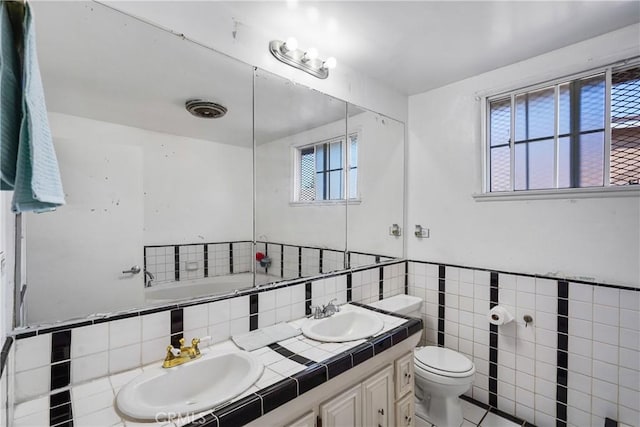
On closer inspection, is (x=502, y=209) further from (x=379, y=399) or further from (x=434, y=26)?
(x=379, y=399)

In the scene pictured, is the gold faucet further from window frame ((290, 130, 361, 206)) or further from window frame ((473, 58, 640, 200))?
window frame ((473, 58, 640, 200))

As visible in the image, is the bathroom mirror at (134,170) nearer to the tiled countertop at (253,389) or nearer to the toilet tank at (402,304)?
the tiled countertop at (253,389)

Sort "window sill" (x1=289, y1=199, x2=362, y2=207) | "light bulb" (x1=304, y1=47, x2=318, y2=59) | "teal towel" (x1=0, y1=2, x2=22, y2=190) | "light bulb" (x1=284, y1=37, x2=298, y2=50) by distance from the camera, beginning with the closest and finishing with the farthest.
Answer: "teal towel" (x1=0, y1=2, x2=22, y2=190)
"light bulb" (x1=284, y1=37, x2=298, y2=50)
"light bulb" (x1=304, y1=47, x2=318, y2=59)
"window sill" (x1=289, y1=199, x2=362, y2=207)

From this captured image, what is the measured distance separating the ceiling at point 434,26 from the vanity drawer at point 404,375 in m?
1.86

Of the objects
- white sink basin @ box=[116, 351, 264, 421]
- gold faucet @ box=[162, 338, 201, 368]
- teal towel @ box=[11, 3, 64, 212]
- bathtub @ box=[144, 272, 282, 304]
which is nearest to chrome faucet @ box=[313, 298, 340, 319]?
bathtub @ box=[144, 272, 282, 304]

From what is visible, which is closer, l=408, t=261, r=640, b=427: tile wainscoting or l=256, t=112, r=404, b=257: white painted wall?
l=408, t=261, r=640, b=427: tile wainscoting

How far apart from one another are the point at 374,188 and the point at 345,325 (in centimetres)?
114

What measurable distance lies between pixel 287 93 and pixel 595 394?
2.55 meters

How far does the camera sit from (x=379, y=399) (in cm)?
146

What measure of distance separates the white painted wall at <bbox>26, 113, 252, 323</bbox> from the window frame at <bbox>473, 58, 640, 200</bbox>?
6.15ft

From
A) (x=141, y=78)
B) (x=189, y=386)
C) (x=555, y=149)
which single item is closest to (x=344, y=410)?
(x=189, y=386)

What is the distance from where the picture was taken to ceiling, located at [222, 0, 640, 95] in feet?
4.76

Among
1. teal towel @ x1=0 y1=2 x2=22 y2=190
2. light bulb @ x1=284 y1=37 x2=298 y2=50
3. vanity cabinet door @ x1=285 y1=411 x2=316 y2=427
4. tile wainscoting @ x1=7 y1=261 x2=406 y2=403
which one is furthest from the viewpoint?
light bulb @ x1=284 y1=37 x2=298 y2=50

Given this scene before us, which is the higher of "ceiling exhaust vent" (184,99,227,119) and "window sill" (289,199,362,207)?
"ceiling exhaust vent" (184,99,227,119)
